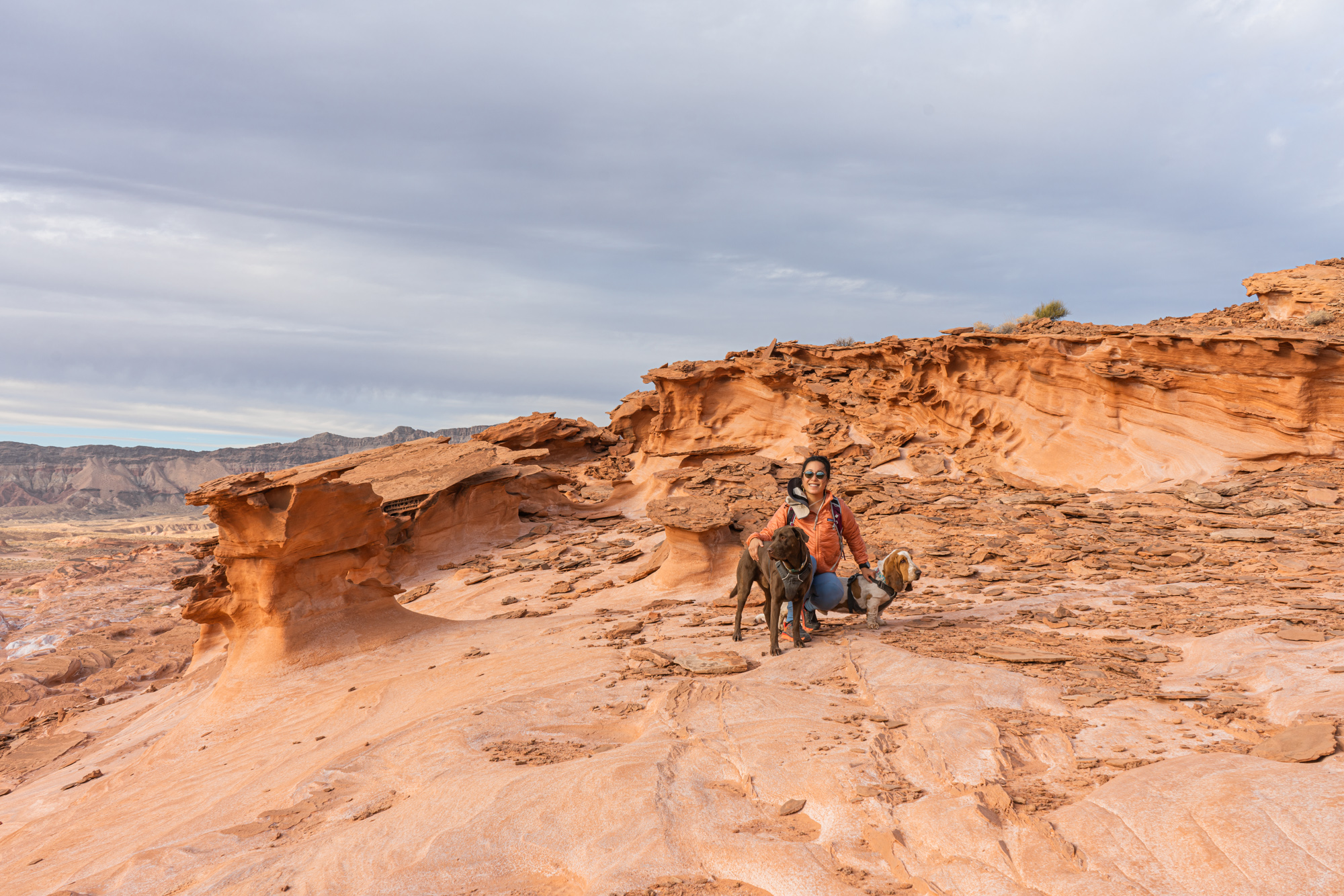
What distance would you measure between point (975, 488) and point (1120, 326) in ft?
14.0

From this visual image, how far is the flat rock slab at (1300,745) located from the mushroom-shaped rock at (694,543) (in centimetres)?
676

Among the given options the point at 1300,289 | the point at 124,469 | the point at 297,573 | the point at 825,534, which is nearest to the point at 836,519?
the point at 825,534

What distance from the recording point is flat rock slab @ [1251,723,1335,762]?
8.89 ft

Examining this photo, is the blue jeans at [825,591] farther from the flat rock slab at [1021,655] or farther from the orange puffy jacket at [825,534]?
the flat rock slab at [1021,655]

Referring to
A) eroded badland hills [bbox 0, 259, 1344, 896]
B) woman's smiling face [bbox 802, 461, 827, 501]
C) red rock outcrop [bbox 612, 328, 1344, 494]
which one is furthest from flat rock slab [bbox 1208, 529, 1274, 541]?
woman's smiling face [bbox 802, 461, 827, 501]

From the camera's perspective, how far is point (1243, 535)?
27.7 feet

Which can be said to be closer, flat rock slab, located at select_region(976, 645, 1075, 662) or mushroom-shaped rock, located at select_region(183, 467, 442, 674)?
flat rock slab, located at select_region(976, 645, 1075, 662)

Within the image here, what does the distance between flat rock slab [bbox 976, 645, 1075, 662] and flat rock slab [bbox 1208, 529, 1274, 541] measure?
17.9ft

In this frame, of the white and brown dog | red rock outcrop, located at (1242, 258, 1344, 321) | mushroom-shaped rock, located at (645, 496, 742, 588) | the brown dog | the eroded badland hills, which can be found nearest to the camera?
the eroded badland hills

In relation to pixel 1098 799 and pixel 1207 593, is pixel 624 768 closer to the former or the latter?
pixel 1098 799

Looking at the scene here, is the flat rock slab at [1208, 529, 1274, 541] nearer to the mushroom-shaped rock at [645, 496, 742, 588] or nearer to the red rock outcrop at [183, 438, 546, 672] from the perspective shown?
the mushroom-shaped rock at [645, 496, 742, 588]

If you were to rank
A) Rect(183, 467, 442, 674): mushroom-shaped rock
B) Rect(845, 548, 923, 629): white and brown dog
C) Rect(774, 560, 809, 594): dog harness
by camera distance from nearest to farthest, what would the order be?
Rect(774, 560, 809, 594): dog harness, Rect(845, 548, 923, 629): white and brown dog, Rect(183, 467, 442, 674): mushroom-shaped rock

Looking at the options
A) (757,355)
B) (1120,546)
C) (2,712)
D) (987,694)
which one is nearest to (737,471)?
(757,355)

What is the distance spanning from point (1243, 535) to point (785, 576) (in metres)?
6.74
